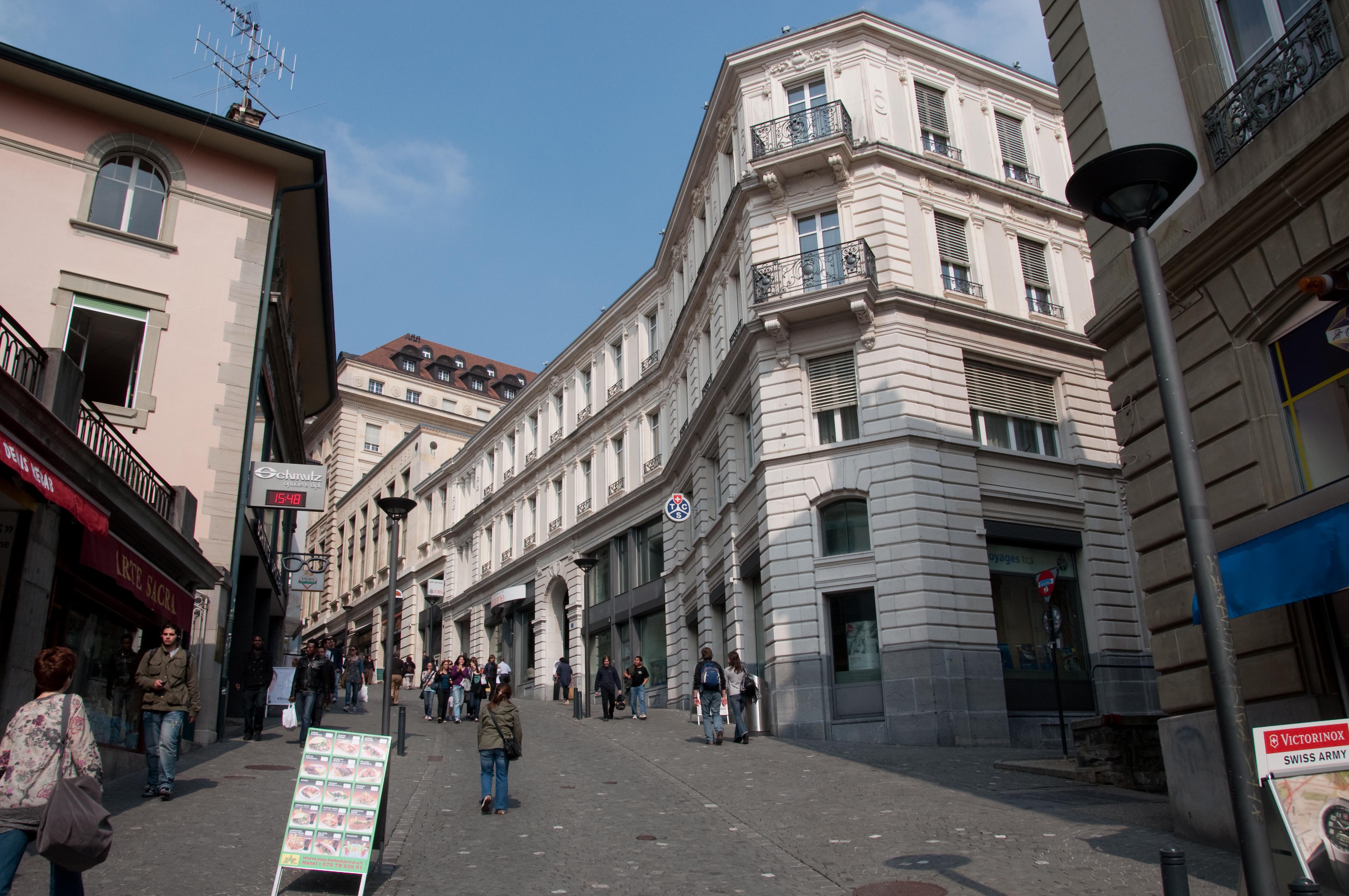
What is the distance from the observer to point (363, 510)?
61.9 meters

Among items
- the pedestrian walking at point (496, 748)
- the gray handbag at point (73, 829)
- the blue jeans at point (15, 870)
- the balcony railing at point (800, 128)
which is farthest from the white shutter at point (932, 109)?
the blue jeans at point (15, 870)

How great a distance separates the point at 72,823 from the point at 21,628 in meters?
6.08

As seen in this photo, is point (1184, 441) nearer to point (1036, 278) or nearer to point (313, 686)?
point (313, 686)

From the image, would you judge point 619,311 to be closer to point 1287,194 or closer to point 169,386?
point 169,386

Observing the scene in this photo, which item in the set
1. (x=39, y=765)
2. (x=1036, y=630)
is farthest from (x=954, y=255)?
(x=39, y=765)

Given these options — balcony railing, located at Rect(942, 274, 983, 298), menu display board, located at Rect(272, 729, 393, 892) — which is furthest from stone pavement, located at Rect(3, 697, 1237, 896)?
balcony railing, located at Rect(942, 274, 983, 298)

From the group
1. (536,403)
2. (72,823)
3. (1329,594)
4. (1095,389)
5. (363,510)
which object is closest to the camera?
(72,823)

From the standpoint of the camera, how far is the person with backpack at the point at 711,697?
19719 mm

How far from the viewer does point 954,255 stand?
1028 inches

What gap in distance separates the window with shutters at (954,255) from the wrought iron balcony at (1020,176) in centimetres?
288

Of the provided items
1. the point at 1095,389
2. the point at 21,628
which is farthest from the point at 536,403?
the point at 21,628

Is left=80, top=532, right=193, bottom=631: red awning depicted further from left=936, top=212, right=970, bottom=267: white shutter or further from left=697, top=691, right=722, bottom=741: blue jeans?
left=936, top=212, right=970, bottom=267: white shutter

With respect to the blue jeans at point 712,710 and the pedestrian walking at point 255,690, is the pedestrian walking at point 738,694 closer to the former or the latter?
the blue jeans at point 712,710

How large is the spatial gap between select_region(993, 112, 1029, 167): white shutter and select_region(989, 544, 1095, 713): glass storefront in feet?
36.1
